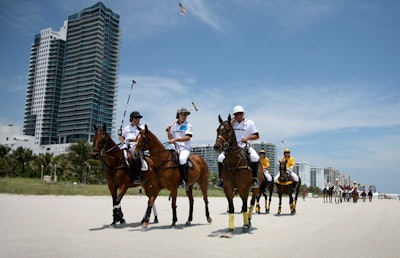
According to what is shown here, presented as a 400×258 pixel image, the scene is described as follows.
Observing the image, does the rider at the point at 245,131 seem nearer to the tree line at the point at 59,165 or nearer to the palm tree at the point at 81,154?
the palm tree at the point at 81,154

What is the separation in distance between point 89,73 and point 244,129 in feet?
588

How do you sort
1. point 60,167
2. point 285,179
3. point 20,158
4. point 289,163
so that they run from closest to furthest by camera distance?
point 285,179
point 289,163
point 60,167
point 20,158

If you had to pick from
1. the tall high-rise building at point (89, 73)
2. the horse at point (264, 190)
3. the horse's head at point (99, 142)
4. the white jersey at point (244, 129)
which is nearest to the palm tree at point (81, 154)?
the horse at point (264, 190)

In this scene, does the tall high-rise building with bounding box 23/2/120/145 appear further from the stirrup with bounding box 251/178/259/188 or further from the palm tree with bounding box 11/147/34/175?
the stirrup with bounding box 251/178/259/188

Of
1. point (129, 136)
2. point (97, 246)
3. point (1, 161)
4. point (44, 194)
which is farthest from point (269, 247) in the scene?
point (1, 161)

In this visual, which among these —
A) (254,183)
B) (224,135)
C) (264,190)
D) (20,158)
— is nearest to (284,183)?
(264,190)

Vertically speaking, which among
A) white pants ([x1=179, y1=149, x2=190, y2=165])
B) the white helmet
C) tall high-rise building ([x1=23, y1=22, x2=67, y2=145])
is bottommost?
white pants ([x1=179, y1=149, x2=190, y2=165])

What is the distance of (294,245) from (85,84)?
181742mm

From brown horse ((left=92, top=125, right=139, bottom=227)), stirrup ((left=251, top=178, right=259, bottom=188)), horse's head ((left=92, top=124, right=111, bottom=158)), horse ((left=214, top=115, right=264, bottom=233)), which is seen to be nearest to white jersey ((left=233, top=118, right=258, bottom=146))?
horse ((left=214, top=115, right=264, bottom=233))

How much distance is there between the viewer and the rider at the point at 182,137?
11.2 metres

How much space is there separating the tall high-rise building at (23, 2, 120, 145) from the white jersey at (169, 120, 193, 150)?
6454 inches

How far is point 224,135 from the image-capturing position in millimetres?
9484

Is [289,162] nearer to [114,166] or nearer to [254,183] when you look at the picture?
[254,183]

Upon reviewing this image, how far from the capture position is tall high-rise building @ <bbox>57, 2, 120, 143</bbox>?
172m
